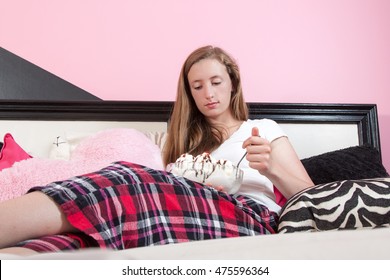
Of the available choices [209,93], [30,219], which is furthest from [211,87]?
[30,219]

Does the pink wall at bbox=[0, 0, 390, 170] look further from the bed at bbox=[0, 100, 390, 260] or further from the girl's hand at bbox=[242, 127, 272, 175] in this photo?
the girl's hand at bbox=[242, 127, 272, 175]

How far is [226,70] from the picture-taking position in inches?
61.6

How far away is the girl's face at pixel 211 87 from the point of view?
150 cm

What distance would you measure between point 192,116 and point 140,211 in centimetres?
78

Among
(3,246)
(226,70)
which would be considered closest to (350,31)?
(226,70)

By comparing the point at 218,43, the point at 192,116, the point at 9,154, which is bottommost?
the point at 9,154

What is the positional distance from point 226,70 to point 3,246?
988mm

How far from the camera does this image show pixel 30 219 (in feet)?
2.54

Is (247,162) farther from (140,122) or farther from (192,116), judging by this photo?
(140,122)

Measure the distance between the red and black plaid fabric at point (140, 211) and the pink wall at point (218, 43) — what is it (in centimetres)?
93

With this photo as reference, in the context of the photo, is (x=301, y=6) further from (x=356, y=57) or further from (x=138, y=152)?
(x=138, y=152)

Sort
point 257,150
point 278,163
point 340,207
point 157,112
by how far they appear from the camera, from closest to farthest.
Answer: point 340,207 → point 257,150 → point 278,163 → point 157,112

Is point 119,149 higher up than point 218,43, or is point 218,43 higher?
point 218,43
